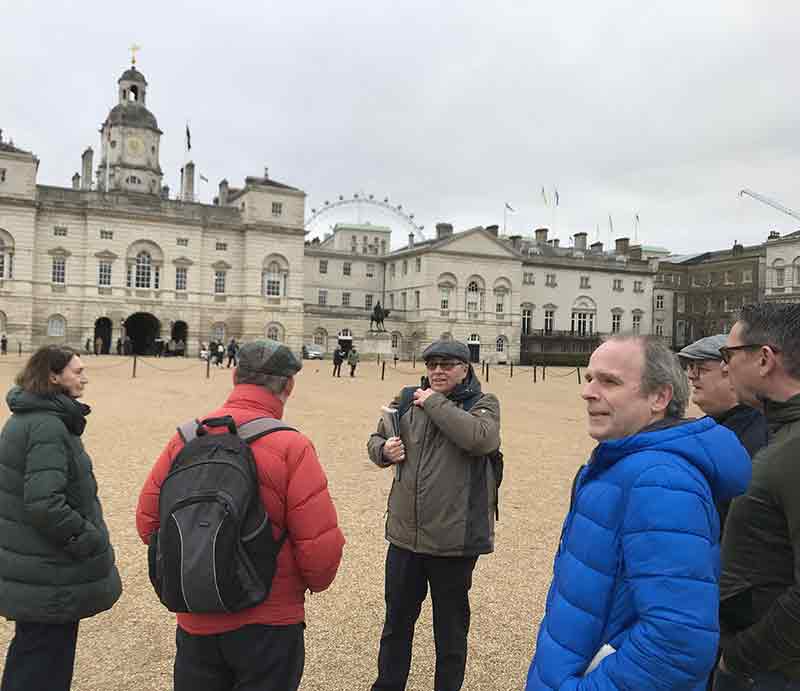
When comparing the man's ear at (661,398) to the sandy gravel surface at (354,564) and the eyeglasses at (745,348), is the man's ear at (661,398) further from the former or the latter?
the sandy gravel surface at (354,564)

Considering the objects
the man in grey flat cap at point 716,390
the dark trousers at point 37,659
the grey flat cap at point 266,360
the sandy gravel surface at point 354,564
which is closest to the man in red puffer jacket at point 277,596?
the grey flat cap at point 266,360

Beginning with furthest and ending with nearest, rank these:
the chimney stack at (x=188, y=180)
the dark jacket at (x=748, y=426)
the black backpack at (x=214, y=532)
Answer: the chimney stack at (x=188, y=180), the dark jacket at (x=748, y=426), the black backpack at (x=214, y=532)

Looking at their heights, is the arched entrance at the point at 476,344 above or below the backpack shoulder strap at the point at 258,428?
above

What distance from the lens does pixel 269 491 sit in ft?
9.74

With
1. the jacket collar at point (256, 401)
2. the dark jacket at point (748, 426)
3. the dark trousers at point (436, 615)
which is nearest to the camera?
the jacket collar at point (256, 401)

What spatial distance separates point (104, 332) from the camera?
50656 mm

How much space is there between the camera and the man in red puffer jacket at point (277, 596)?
9.71 ft

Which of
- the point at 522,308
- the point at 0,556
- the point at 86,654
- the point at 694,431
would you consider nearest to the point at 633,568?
the point at 694,431

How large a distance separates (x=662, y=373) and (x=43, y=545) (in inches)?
125

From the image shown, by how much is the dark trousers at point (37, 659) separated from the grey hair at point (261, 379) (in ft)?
5.61

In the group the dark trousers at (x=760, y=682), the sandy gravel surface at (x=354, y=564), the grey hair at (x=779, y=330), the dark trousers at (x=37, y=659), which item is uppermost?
the grey hair at (x=779, y=330)

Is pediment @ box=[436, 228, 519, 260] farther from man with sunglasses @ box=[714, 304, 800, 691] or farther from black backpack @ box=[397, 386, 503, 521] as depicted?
man with sunglasses @ box=[714, 304, 800, 691]

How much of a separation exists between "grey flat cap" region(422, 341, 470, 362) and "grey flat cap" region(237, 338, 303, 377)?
1.24m

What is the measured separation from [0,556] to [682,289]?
78444 mm
